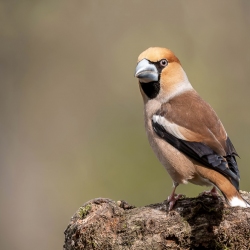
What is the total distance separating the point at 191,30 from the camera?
12.0 m

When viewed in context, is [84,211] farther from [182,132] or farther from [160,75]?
[160,75]

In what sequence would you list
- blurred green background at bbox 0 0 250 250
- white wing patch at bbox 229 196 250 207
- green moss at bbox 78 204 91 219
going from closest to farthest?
white wing patch at bbox 229 196 250 207
green moss at bbox 78 204 91 219
blurred green background at bbox 0 0 250 250

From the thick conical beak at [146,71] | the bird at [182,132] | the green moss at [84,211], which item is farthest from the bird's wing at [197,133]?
the green moss at [84,211]

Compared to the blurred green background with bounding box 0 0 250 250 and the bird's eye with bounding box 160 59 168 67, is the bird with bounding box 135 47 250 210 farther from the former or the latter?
the blurred green background with bounding box 0 0 250 250

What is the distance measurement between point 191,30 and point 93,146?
3.03 metres

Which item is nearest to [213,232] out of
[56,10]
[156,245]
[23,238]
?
[156,245]

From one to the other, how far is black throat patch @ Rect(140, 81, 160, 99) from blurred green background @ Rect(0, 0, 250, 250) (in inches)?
160

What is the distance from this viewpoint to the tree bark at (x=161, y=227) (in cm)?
423

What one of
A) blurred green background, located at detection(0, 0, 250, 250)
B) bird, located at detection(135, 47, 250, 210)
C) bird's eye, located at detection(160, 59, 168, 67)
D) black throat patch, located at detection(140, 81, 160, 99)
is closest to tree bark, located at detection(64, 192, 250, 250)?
bird, located at detection(135, 47, 250, 210)

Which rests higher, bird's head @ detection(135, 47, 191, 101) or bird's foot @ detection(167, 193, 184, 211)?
bird's head @ detection(135, 47, 191, 101)

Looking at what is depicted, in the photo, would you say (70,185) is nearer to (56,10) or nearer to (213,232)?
(56,10)

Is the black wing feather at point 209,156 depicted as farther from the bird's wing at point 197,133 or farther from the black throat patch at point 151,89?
the black throat patch at point 151,89

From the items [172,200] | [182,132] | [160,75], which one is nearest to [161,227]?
[172,200]

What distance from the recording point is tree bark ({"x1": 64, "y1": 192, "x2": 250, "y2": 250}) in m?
4.23
